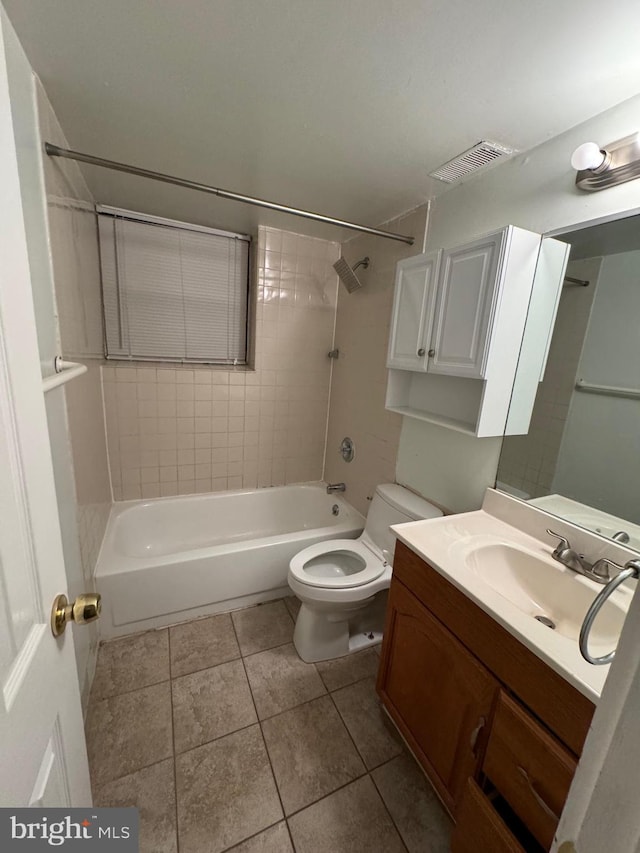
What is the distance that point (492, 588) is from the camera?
0.96m

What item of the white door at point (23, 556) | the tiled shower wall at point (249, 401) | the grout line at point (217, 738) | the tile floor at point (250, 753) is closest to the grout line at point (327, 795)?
the tile floor at point (250, 753)

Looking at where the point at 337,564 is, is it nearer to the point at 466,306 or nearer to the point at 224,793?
the point at 224,793

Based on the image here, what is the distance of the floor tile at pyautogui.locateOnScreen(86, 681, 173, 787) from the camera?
3.95 feet

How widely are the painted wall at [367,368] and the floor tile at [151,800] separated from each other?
5.09ft

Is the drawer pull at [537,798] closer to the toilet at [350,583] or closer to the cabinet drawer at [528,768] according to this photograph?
the cabinet drawer at [528,768]

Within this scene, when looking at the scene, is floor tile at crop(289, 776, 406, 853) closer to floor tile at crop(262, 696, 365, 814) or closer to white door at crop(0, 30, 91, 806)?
floor tile at crop(262, 696, 365, 814)

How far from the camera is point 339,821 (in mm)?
1092

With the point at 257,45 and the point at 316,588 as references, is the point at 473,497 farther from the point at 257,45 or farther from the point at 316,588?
the point at 257,45

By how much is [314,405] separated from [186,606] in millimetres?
1565

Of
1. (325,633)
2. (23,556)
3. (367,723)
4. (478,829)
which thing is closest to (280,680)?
(325,633)

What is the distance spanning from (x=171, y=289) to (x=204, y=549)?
5.55 ft

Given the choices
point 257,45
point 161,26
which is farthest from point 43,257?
point 257,45

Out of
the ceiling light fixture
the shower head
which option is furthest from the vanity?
the shower head

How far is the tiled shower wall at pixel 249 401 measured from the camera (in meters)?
2.24
